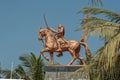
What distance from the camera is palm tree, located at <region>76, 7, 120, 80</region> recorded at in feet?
23.2

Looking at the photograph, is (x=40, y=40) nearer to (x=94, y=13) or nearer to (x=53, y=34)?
(x=53, y=34)

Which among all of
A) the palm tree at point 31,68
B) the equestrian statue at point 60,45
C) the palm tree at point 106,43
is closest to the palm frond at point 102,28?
the palm tree at point 106,43

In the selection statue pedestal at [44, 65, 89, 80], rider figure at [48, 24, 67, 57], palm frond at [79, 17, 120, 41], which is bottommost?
statue pedestal at [44, 65, 89, 80]

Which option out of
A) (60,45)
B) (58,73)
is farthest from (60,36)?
(58,73)

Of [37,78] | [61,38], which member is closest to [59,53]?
[61,38]

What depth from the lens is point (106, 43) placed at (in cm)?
746

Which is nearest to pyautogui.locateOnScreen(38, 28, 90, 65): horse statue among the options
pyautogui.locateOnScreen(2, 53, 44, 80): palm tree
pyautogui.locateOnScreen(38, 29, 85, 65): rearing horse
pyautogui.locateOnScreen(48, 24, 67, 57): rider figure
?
pyautogui.locateOnScreen(38, 29, 85, 65): rearing horse

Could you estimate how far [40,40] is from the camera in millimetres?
12836

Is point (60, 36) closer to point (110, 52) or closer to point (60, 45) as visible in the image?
point (60, 45)

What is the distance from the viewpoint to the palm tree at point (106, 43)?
7.07m

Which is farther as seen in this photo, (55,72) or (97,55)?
(55,72)

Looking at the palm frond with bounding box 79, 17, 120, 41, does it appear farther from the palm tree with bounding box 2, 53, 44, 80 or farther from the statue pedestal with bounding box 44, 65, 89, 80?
the palm tree with bounding box 2, 53, 44, 80

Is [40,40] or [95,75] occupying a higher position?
[40,40]

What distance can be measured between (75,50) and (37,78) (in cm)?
408
